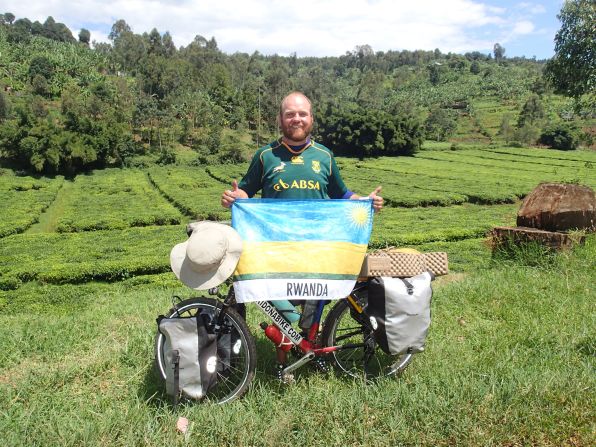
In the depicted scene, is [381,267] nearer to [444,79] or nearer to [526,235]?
[526,235]

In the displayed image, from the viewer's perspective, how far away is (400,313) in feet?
10.8

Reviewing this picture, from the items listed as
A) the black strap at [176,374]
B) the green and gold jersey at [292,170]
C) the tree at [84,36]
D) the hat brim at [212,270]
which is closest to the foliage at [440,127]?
the green and gold jersey at [292,170]

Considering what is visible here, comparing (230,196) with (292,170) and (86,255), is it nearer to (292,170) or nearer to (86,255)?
(292,170)

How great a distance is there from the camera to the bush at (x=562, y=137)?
60375mm

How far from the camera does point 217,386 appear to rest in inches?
130

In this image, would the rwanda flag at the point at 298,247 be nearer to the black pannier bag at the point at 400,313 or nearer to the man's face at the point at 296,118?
the black pannier bag at the point at 400,313

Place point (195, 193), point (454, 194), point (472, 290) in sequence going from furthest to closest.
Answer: point (195, 193), point (454, 194), point (472, 290)

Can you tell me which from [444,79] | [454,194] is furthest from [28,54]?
[444,79]

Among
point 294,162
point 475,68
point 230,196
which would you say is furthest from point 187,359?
point 475,68

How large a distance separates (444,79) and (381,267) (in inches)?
4781

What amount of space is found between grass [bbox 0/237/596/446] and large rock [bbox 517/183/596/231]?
116 inches

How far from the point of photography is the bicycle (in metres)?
3.21

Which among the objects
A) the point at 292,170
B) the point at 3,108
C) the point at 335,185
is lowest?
the point at 3,108

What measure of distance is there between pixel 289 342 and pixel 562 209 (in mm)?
5664
